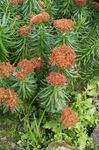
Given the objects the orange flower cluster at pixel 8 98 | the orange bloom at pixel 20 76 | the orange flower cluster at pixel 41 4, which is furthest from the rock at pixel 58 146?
the orange flower cluster at pixel 41 4

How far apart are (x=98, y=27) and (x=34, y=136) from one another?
1.72 metres

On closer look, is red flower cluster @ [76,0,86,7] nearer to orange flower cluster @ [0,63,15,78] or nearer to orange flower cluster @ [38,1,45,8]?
orange flower cluster @ [38,1,45,8]

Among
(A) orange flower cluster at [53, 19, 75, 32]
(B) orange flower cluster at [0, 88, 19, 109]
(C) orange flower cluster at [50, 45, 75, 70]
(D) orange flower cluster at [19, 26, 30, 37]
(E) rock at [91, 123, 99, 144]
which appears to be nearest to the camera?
(C) orange flower cluster at [50, 45, 75, 70]

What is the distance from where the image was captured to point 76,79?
484cm

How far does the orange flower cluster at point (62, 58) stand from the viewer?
4043mm

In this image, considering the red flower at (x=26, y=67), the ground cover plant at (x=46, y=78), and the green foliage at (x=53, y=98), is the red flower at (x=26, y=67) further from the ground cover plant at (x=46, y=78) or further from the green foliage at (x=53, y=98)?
the green foliage at (x=53, y=98)

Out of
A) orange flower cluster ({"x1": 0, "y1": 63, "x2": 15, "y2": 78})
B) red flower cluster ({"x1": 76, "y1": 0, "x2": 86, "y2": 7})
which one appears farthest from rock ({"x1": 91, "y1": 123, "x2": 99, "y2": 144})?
red flower cluster ({"x1": 76, "y1": 0, "x2": 86, "y2": 7})

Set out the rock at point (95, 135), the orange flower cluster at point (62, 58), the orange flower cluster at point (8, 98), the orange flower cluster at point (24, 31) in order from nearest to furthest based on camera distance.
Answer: the orange flower cluster at point (62, 58) → the orange flower cluster at point (8, 98) → the rock at point (95, 135) → the orange flower cluster at point (24, 31)

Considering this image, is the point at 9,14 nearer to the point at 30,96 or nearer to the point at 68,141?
the point at 30,96

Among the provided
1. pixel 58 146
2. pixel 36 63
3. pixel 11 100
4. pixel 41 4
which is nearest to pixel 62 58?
pixel 36 63

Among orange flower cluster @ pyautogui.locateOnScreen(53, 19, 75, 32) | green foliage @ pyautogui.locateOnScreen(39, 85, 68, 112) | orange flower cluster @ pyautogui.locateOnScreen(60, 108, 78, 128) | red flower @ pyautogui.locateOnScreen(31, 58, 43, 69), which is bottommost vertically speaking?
orange flower cluster @ pyautogui.locateOnScreen(60, 108, 78, 128)

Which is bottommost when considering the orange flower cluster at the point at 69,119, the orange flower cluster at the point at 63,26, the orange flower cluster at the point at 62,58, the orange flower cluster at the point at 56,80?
the orange flower cluster at the point at 69,119

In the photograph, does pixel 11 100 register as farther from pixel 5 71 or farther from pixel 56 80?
pixel 56 80

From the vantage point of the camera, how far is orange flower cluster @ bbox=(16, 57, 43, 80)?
4.15 meters
